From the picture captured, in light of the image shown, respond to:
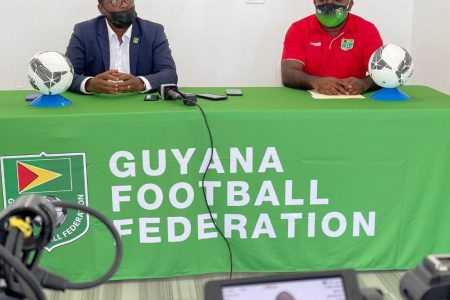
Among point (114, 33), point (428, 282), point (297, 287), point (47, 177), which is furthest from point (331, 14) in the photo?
point (428, 282)

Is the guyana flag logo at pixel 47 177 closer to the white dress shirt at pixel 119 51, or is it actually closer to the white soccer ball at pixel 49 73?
the white soccer ball at pixel 49 73

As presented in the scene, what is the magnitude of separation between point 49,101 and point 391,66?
52.1 inches

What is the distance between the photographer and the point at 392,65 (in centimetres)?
229

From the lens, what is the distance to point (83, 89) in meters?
2.46

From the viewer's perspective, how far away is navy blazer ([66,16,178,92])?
2828 millimetres

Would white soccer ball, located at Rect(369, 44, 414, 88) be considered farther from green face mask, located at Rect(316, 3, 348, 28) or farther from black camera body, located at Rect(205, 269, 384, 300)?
black camera body, located at Rect(205, 269, 384, 300)

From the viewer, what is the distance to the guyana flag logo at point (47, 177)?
2121mm

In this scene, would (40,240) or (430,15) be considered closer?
(40,240)

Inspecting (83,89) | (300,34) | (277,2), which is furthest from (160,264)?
(277,2)

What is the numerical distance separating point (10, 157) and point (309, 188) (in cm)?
111

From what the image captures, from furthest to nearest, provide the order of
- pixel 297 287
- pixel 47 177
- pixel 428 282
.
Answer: pixel 47 177 → pixel 297 287 → pixel 428 282

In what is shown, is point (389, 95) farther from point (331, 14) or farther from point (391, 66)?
point (331, 14)

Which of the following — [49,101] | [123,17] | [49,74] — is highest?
[123,17]

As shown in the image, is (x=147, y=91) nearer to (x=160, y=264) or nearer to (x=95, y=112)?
(x=95, y=112)
